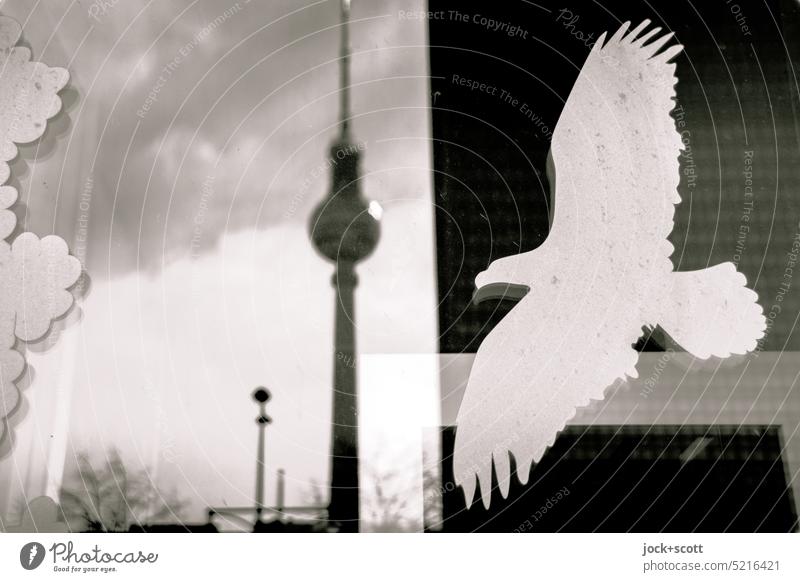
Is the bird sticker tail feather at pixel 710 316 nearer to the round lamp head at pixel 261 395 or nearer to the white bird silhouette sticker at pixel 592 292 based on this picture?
the white bird silhouette sticker at pixel 592 292

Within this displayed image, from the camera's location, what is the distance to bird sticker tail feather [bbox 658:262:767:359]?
121 cm

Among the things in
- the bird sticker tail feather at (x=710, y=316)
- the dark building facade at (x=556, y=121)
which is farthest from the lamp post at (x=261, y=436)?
the bird sticker tail feather at (x=710, y=316)

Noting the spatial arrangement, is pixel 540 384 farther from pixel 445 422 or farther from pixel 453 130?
pixel 453 130

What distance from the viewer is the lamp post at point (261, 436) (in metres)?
1.14

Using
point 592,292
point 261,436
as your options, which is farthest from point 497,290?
point 261,436

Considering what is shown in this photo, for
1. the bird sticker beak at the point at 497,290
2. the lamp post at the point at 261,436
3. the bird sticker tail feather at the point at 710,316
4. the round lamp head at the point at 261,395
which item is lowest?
the lamp post at the point at 261,436

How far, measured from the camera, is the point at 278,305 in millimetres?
1208

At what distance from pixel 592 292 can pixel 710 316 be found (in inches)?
6.9

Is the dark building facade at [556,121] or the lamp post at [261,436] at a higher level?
the dark building facade at [556,121]

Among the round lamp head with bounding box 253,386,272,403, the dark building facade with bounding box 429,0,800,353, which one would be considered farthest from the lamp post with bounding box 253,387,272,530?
the dark building facade with bounding box 429,0,800,353
